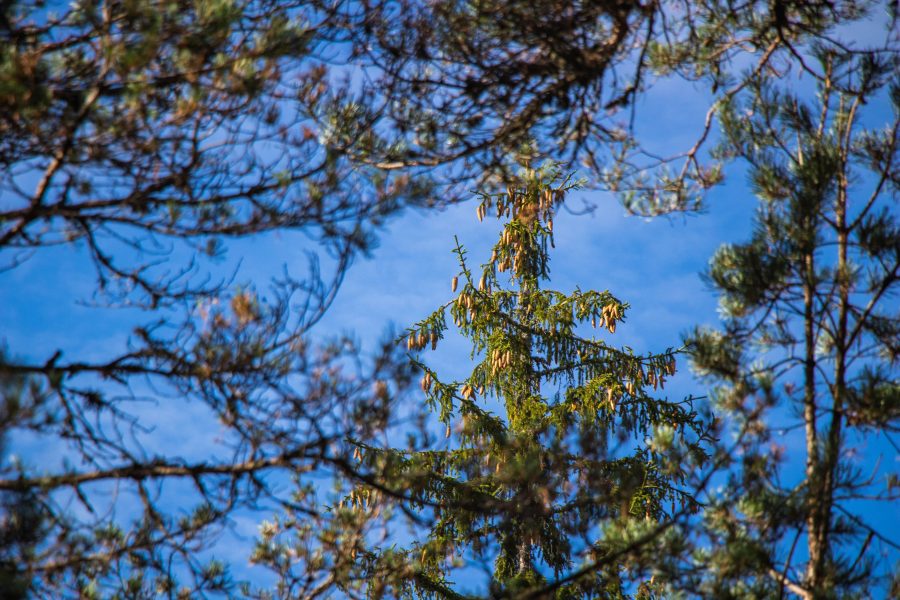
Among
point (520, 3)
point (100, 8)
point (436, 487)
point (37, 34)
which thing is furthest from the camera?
point (436, 487)

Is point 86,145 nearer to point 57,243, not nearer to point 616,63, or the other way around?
point 57,243

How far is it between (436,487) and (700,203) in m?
4.05

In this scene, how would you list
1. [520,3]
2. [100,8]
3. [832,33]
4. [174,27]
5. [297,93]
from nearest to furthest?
[174,27]
[100,8]
[520,3]
[297,93]
[832,33]

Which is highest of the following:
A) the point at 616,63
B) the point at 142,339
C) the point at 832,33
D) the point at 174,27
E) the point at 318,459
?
the point at 832,33

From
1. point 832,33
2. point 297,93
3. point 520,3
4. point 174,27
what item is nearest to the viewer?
point 174,27

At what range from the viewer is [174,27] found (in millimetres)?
3773

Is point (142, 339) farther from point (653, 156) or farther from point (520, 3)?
point (653, 156)

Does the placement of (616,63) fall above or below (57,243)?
above

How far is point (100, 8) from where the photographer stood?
4086 millimetres

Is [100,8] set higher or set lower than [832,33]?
lower

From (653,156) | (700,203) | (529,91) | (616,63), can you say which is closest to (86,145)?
(529,91)

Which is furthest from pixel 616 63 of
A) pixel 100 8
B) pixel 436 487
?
pixel 436 487

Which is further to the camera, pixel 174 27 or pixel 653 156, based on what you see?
pixel 653 156

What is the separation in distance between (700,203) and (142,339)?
376 cm
